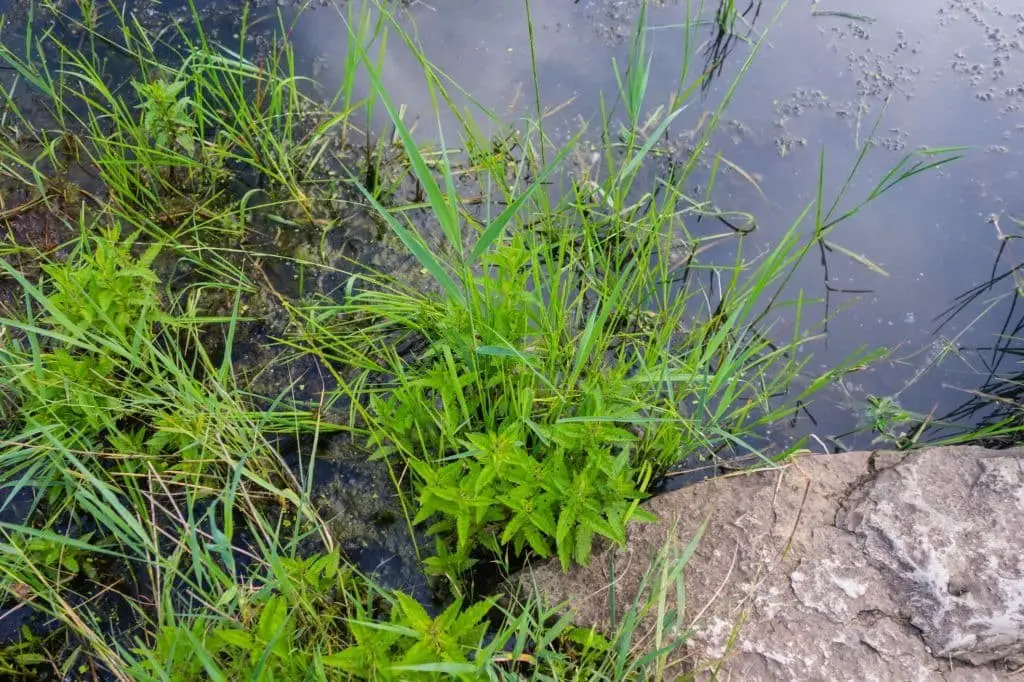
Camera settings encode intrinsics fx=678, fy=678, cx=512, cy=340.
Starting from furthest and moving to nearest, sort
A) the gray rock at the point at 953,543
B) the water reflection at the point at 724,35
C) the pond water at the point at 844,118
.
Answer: the water reflection at the point at 724,35 → the pond water at the point at 844,118 → the gray rock at the point at 953,543

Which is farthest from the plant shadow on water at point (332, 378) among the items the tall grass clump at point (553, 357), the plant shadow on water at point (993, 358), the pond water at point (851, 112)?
the plant shadow on water at point (993, 358)

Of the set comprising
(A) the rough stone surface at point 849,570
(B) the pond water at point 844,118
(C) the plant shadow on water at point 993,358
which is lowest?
(A) the rough stone surface at point 849,570

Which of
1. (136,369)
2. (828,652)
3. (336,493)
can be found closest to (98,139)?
(136,369)

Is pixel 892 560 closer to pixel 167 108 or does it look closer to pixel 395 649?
pixel 395 649

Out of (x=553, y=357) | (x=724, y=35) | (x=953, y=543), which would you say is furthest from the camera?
(x=724, y=35)

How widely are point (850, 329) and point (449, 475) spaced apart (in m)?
1.44

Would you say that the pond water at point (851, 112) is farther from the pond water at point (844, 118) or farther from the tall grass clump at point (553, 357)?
the tall grass clump at point (553, 357)

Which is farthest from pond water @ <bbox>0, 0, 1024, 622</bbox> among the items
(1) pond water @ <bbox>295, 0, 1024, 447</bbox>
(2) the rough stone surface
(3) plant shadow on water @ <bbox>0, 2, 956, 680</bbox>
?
(2) the rough stone surface

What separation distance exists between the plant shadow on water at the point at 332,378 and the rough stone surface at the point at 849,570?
107 millimetres

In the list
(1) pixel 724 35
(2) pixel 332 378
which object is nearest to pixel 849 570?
(2) pixel 332 378

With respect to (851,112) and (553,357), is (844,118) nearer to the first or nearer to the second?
(851,112)

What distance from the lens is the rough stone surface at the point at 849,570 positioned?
154 cm

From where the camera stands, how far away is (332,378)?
2.11 m

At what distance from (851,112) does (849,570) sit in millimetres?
1779
